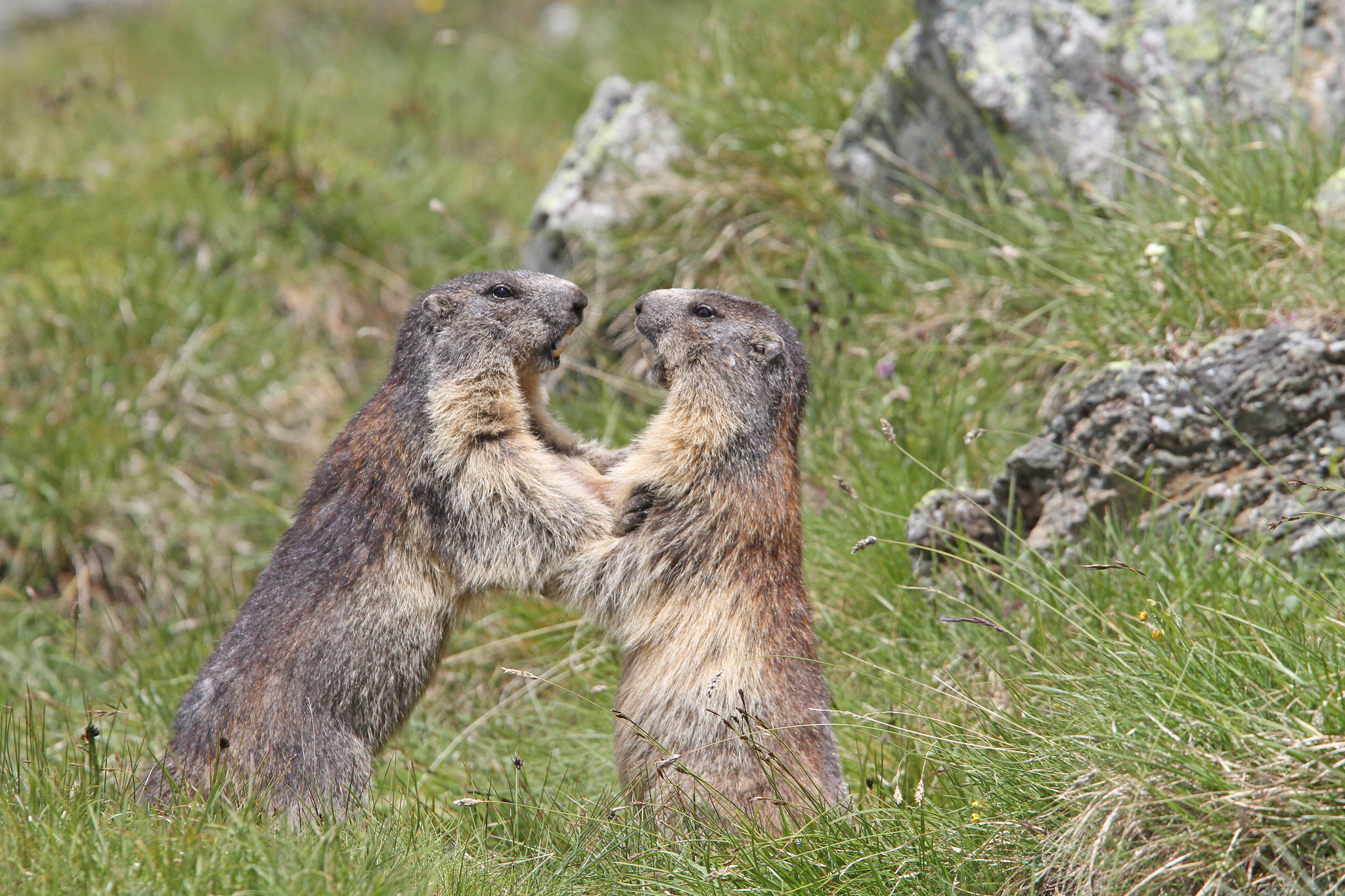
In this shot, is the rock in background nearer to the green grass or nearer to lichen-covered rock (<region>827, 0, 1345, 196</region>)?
the green grass

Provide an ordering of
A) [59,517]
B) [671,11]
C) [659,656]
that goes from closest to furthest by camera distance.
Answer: [659,656], [59,517], [671,11]

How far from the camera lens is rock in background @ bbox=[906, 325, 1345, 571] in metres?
5.01

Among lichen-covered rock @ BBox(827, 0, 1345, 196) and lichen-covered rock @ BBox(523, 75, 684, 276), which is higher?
lichen-covered rock @ BBox(827, 0, 1345, 196)

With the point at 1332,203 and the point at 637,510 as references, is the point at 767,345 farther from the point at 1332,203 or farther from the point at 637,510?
the point at 1332,203

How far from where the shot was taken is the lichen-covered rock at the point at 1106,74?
21.4 feet

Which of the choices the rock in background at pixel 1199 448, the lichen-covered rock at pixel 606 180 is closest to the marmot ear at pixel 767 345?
the rock in background at pixel 1199 448


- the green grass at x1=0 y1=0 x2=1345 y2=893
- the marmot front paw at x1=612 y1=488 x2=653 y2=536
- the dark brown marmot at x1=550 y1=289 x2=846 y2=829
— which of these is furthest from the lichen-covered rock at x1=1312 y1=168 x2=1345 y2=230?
the marmot front paw at x1=612 y1=488 x2=653 y2=536

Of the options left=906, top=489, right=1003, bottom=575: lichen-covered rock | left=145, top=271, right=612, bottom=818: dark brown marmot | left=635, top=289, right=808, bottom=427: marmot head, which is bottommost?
left=145, top=271, right=612, bottom=818: dark brown marmot

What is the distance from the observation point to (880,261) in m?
7.05

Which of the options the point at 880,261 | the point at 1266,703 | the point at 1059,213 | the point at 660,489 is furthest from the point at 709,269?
the point at 1266,703

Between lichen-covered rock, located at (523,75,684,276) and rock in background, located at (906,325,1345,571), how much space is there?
11.1 feet

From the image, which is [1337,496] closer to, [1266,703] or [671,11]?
[1266,703]

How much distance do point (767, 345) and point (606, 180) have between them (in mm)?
3578

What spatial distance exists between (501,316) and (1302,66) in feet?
16.1
